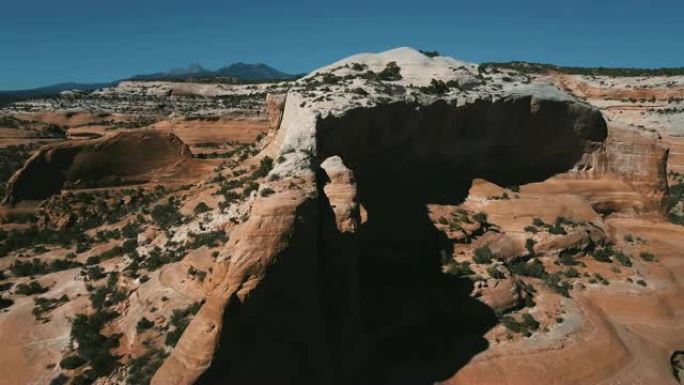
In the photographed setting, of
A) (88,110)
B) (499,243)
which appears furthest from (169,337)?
(88,110)

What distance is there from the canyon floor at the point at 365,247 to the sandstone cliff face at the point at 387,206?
0.08 meters

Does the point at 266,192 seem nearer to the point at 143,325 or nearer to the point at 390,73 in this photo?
the point at 143,325

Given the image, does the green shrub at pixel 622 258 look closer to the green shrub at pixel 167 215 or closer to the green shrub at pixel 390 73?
the green shrub at pixel 390 73

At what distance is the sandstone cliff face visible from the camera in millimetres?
12258

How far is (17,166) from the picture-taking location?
42.6 meters

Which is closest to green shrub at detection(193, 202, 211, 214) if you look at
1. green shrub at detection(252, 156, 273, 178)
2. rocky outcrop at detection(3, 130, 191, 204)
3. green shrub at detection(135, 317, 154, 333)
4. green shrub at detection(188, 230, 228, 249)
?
green shrub at detection(188, 230, 228, 249)

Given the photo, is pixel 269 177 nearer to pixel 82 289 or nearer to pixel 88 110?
pixel 82 289

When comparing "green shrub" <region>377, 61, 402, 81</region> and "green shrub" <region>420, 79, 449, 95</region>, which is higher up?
"green shrub" <region>377, 61, 402, 81</region>

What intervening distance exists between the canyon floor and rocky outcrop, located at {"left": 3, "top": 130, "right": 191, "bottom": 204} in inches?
4.4

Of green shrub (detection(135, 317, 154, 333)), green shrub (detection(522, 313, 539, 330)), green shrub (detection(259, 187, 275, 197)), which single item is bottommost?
Result: green shrub (detection(522, 313, 539, 330))

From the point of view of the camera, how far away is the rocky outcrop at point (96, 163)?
28.8m

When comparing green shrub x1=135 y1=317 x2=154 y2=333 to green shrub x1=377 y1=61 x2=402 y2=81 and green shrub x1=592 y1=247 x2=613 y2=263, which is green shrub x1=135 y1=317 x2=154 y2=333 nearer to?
green shrub x1=377 y1=61 x2=402 y2=81

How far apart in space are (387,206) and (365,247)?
11.0 feet

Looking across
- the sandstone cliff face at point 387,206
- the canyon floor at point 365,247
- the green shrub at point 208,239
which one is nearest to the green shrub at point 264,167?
the canyon floor at point 365,247
